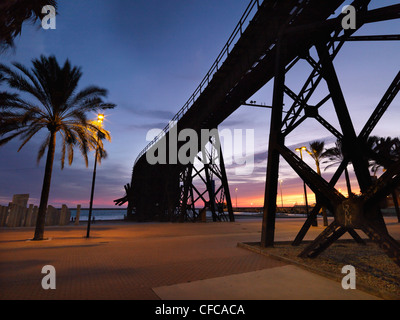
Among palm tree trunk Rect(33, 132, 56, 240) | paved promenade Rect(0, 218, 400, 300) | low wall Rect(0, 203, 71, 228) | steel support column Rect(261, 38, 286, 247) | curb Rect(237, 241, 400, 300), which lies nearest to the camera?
curb Rect(237, 241, 400, 300)

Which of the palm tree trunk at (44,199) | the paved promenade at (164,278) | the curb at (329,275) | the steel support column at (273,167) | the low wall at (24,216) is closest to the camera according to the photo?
the curb at (329,275)

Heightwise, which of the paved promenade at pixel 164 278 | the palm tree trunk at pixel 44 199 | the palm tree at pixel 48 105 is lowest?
the paved promenade at pixel 164 278

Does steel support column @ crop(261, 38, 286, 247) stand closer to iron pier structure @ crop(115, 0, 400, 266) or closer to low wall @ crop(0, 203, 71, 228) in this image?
iron pier structure @ crop(115, 0, 400, 266)

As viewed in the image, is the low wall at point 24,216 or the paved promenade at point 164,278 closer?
the paved promenade at point 164,278

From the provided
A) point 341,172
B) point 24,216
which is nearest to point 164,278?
point 341,172

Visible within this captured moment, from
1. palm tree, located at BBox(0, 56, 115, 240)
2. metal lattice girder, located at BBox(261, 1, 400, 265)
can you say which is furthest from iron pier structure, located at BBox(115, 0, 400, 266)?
palm tree, located at BBox(0, 56, 115, 240)

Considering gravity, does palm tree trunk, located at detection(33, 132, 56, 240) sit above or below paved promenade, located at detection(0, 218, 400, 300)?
above

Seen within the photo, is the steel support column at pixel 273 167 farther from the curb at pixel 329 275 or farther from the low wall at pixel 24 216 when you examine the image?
the low wall at pixel 24 216

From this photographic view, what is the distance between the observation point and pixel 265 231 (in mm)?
7305

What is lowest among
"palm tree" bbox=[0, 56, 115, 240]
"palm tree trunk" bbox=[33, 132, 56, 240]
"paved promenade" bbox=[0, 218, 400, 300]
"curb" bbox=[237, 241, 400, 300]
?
"paved promenade" bbox=[0, 218, 400, 300]

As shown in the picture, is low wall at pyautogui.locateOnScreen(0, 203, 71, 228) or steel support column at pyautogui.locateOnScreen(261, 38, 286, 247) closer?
steel support column at pyautogui.locateOnScreen(261, 38, 286, 247)

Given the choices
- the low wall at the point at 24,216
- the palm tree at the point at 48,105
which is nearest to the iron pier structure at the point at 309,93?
the palm tree at the point at 48,105

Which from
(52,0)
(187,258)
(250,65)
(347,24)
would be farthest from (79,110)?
(347,24)
